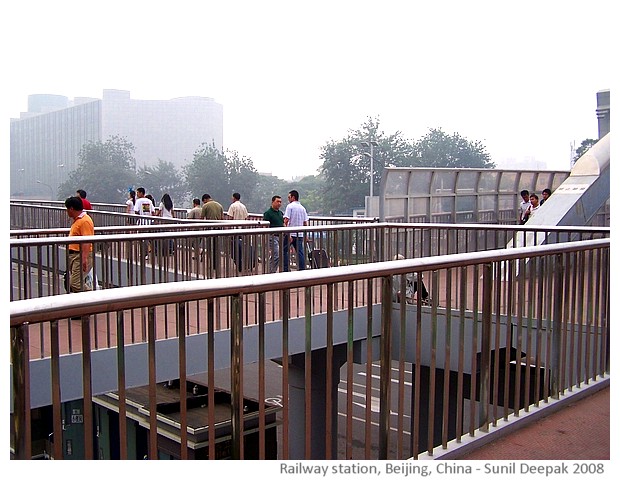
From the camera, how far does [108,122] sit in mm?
88062

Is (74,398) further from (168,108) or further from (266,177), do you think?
(168,108)

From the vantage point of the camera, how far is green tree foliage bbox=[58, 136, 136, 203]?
76625mm

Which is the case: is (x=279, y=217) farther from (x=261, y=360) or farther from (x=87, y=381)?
(x=87, y=381)

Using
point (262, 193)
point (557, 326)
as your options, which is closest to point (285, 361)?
point (557, 326)

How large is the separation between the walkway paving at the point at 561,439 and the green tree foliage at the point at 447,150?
68.5m

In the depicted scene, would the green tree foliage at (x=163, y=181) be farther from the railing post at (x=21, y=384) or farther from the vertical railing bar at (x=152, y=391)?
the railing post at (x=21, y=384)

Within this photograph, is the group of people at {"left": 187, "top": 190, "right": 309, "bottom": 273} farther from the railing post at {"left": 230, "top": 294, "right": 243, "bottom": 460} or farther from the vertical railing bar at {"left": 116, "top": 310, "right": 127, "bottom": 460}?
the vertical railing bar at {"left": 116, "top": 310, "right": 127, "bottom": 460}

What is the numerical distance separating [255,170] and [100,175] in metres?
16.7

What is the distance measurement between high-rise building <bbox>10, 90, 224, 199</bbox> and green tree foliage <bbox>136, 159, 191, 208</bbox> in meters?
4.10

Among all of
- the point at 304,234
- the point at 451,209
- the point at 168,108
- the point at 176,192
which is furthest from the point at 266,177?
the point at 304,234

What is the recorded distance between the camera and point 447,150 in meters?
73.7

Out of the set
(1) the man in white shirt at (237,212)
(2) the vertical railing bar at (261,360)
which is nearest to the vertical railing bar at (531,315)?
(2) the vertical railing bar at (261,360)

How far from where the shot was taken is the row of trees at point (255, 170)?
66125 mm
